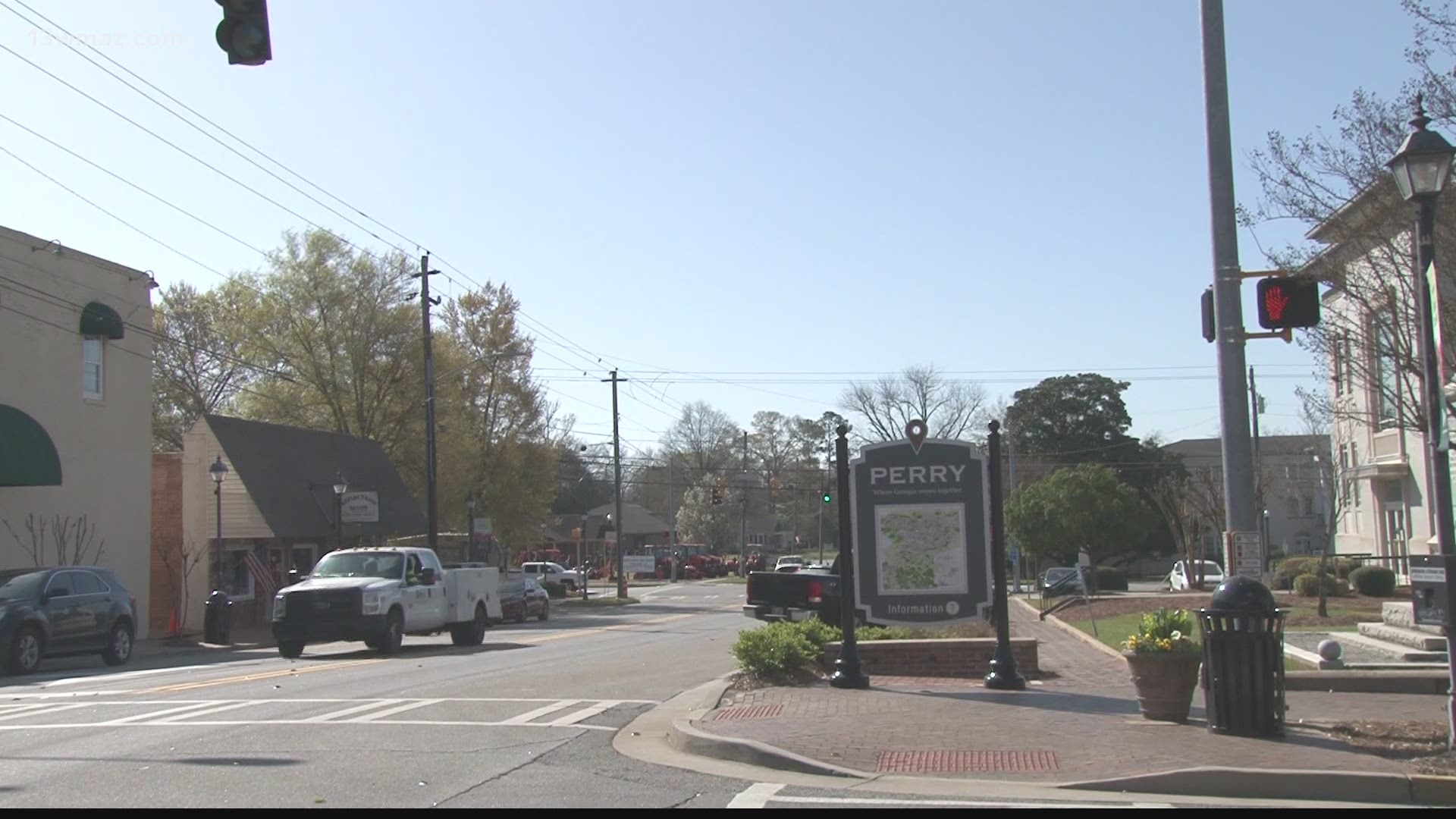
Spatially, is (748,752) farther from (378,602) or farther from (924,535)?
(378,602)

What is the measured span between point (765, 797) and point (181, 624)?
3055cm

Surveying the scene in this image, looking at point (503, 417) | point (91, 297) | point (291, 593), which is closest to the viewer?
point (291, 593)

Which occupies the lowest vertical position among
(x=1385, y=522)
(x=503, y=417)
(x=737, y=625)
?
(x=737, y=625)

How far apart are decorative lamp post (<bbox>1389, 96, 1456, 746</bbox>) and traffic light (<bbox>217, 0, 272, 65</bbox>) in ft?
29.0

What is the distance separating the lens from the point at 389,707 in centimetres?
1330

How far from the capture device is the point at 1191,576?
38.7 meters

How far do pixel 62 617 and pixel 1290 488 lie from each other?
2191 inches

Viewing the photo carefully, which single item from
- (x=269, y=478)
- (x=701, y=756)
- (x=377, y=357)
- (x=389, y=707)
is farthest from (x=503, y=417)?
(x=701, y=756)

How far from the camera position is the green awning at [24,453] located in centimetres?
2573

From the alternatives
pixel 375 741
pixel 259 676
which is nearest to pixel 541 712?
pixel 375 741

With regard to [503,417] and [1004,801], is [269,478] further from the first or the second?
[1004,801]

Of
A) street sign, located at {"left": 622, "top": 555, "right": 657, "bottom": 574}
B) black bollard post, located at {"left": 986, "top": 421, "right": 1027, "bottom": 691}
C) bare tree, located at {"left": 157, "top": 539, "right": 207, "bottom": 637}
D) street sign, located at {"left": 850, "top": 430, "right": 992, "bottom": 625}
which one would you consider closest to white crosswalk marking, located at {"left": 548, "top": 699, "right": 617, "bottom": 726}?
street sign, located at {"left": 850, "top": 430, "right": 992, "bottom": 625}

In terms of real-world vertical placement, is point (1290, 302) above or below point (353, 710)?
above

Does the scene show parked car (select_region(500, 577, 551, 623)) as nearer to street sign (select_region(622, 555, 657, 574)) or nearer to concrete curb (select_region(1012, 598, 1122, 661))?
concrete curb (select_region(1012, 598, 1122, 661))
